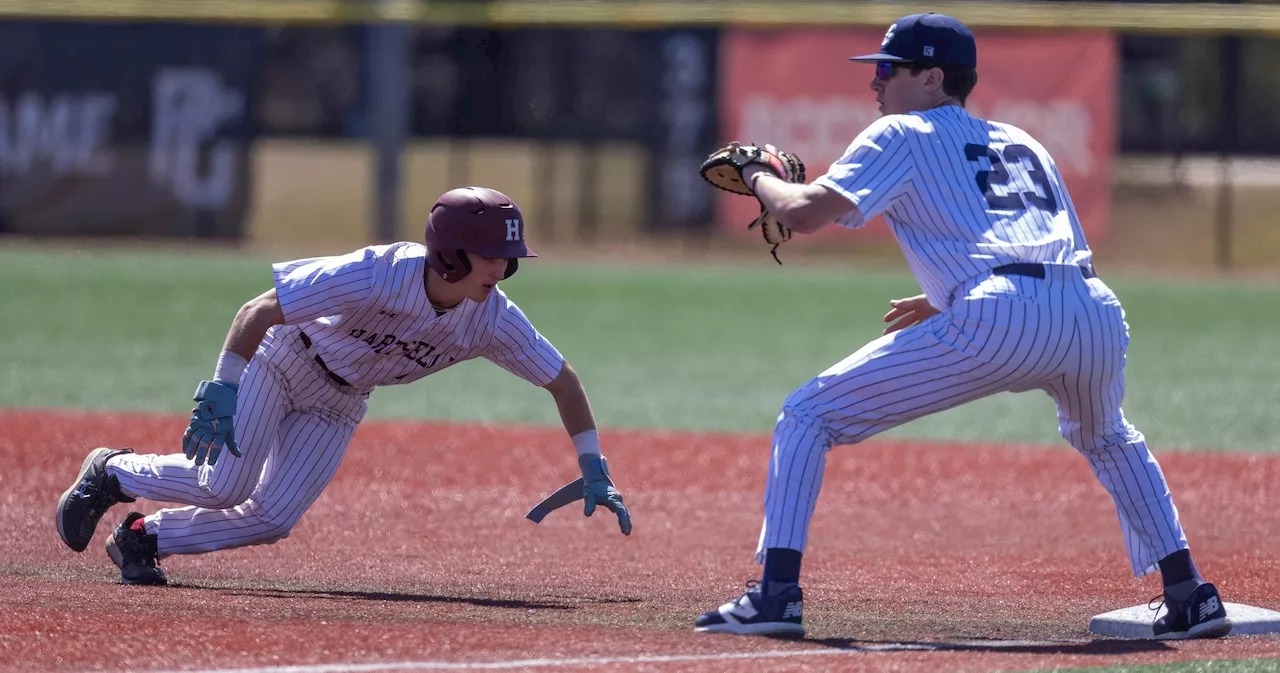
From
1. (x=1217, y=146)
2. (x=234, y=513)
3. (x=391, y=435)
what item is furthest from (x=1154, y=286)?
(x=234, y=513)

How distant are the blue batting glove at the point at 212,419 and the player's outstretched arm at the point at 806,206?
1.63m

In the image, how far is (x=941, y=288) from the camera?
4461 millimetres

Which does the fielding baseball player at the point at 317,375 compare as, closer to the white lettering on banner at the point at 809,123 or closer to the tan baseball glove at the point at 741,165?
the tan baseball glove at the point at 741,165

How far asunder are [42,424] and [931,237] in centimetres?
605

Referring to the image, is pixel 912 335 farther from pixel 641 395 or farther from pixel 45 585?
pixel 641 395

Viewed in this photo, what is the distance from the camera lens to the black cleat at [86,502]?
218 inches

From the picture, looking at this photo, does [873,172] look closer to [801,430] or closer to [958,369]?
[958,369]

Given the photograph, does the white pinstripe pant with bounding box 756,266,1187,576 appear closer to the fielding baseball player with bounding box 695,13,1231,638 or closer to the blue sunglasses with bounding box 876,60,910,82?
the fielding baseball player with bounding box 695,13,1231,638

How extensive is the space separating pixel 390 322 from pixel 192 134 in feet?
50.8

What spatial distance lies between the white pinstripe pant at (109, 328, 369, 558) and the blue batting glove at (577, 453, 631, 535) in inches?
33.3

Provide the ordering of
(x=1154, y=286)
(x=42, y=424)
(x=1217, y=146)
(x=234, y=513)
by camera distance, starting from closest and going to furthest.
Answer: (x=234, y=513) → (x=42, y=424) → (x=1154, y=286) → (x=1217, y=146)

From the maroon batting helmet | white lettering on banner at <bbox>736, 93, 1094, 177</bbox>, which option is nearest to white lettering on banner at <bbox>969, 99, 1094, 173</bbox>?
white lettering on banner at <bbox>736, 93, 1094, 177</bbox>

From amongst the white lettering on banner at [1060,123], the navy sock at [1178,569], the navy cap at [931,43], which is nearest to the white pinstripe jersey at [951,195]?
the navy cap at [931,43]

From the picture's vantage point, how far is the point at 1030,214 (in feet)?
14.6
